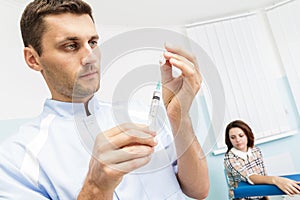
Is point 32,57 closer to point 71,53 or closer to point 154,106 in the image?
point 71,53

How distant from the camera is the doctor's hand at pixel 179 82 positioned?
1.72 feet

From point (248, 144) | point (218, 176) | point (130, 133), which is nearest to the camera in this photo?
point (130, 133)

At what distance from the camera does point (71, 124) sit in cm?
69

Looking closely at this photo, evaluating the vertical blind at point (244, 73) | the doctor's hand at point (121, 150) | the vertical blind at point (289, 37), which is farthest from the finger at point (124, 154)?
the vertical blind at point (289, 37)

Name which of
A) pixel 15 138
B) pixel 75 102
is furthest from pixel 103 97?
pixel 15 138

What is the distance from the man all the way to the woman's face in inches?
61.9

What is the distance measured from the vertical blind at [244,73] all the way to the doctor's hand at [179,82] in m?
2.05

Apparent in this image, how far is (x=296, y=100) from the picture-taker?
8.89 ft

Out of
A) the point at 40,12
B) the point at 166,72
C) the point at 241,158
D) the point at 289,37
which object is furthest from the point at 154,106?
the point at 289,37

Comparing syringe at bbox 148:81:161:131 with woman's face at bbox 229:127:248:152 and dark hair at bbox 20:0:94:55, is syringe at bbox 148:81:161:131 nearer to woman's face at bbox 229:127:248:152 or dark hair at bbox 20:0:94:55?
dark hair at bbox 20:0:94:55

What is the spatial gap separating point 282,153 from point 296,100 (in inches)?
19.7

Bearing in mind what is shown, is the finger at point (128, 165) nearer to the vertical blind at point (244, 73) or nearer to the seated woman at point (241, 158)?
the seated woman at point (241, 158)

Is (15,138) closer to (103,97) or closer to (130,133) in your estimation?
(103,97)

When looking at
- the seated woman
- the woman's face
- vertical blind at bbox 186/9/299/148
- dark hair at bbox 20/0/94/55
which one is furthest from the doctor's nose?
vertical blind at bbox 186/9/299/148
